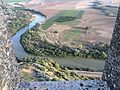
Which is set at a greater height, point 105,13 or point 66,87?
point 66,87

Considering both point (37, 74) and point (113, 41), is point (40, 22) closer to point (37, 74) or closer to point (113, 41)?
point (37, 74)

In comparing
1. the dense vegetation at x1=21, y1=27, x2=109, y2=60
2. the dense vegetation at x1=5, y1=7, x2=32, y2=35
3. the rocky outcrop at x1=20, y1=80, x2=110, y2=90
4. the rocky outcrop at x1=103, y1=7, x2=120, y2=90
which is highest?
the rocky outcrop at x1=103, y1=7, x2=120, y2=90

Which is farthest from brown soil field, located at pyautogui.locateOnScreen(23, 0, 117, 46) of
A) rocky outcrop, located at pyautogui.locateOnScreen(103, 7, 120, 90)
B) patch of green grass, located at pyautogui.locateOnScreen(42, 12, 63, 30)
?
rocky outcrop, located at pyautogui.locateOnScreen(103, 7, 120, 90)

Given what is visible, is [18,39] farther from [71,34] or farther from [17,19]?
[17,19]

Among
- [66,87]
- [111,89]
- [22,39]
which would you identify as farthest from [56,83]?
[22,39]

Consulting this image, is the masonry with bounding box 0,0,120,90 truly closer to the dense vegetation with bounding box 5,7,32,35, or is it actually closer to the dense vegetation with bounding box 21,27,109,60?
the dense vegetation with bounding box 21,27,109,60

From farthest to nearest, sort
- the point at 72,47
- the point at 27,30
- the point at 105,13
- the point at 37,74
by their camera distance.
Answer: the point at 105,13 < the point at 27,30 < the point at 72,47 < the point at 37,74
